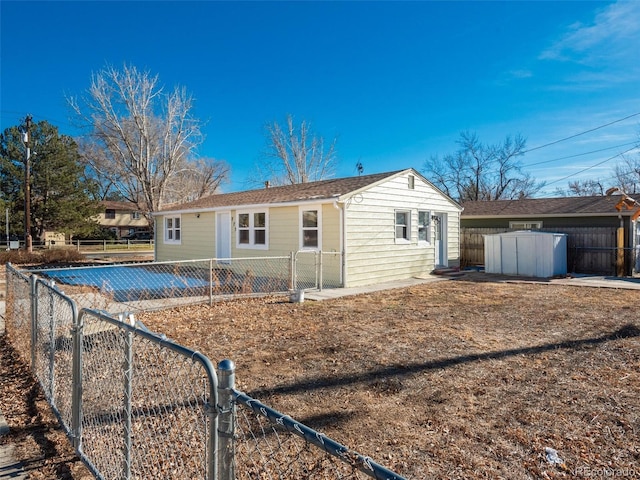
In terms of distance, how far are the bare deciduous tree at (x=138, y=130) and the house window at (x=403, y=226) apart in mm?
19588

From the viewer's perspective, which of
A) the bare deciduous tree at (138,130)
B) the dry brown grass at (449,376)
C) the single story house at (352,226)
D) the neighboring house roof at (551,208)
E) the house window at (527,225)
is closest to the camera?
the dry brown grass at (449,376)

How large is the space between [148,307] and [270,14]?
460 inches

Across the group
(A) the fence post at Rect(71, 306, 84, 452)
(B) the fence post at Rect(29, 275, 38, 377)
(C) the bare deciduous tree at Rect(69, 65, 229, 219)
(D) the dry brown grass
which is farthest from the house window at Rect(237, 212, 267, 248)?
(C) the bare deciduous tree at Rect(69, 65, 229, 219)

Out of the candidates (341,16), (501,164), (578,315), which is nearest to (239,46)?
(341,16)

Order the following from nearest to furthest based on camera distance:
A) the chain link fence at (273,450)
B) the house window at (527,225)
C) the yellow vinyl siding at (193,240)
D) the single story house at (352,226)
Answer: the chain link fence at (273,450)
the single story house at (352,226)
the yellow vinyl siding at (193,240)
the house window at (527,225)

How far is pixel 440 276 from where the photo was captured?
14234 mm

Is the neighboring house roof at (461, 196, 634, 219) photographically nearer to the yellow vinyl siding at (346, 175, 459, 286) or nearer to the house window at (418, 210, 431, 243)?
the yellow vinyl siding at (346, 175, 459, 286)

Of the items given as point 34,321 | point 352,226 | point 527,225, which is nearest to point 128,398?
point 34,321

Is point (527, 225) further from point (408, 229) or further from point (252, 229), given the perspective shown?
point (252, 229)

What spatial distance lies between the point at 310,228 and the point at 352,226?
1342mm

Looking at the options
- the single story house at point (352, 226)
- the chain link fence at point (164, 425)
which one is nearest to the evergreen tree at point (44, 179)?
the single story house at point (352, 226)

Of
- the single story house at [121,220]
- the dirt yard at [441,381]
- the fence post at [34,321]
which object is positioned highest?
the single story house at [121,220]

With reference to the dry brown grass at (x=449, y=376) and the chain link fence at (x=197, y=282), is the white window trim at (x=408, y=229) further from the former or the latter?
the dry brown grass at (x=449, y=376)

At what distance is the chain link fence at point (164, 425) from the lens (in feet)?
5.08
